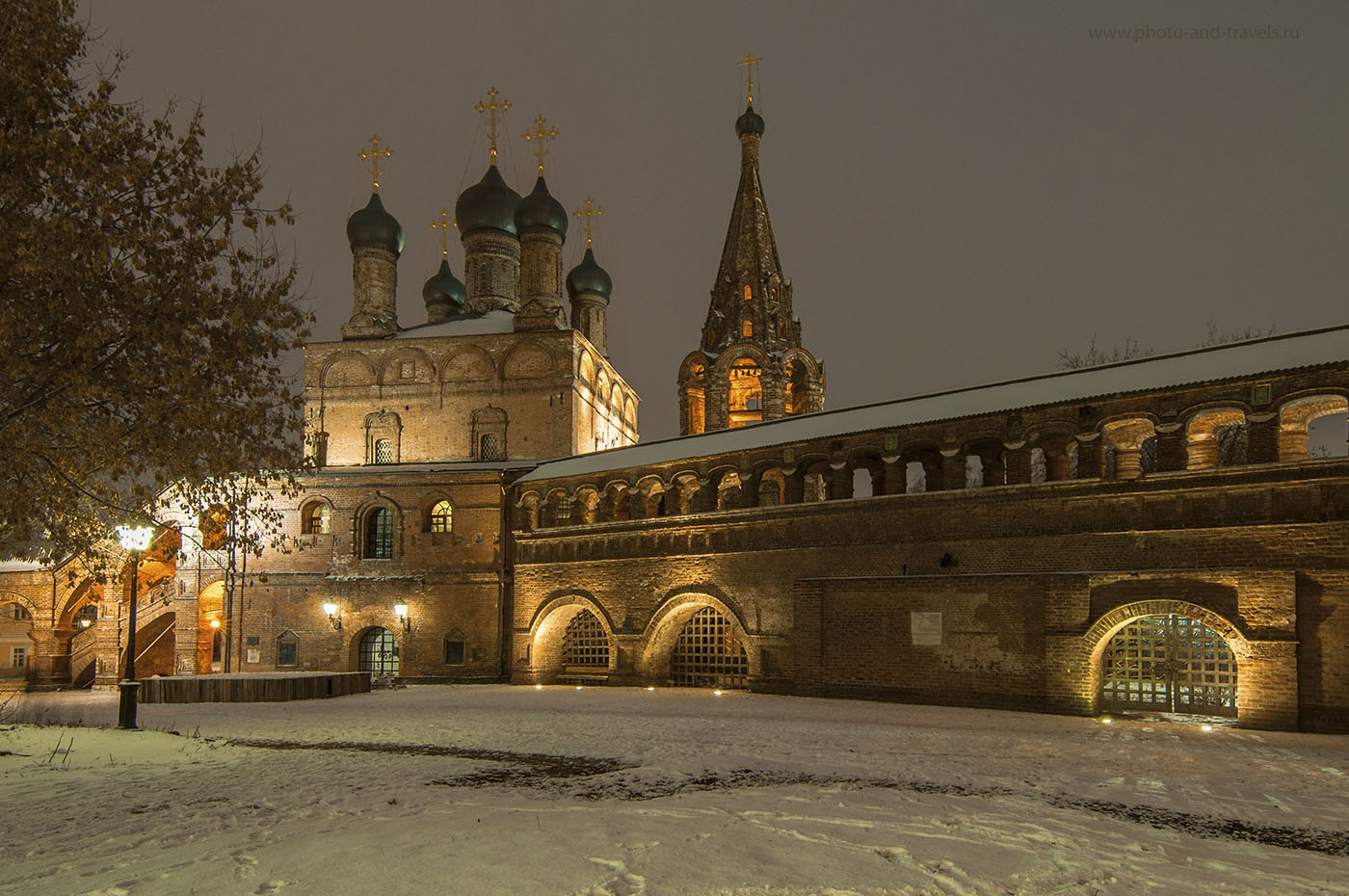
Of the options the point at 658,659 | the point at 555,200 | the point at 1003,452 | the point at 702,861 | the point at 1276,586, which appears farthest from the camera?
the point at 555,200

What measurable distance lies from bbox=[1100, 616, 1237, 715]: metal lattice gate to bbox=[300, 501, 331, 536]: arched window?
20.3 m

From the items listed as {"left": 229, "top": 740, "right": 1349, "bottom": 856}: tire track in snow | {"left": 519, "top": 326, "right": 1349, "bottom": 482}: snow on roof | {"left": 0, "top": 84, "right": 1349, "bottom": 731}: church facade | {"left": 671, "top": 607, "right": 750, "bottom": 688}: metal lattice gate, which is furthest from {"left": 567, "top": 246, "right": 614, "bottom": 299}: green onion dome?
{"left": 229, "top": 740, "right": 1349, "bottom": 856}: tire track in snow

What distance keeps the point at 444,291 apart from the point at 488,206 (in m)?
4.28

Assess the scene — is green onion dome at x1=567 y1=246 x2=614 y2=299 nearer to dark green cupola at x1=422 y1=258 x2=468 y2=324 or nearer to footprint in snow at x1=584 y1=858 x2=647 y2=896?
dark green cupola at x1=422 y1=258 x2=468 y2=324

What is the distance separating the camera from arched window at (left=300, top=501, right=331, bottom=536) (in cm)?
2686

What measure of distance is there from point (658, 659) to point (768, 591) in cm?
361

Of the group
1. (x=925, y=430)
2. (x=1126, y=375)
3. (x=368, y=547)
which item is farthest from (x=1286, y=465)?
(x=368, y=547)

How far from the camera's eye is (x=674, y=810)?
687cm

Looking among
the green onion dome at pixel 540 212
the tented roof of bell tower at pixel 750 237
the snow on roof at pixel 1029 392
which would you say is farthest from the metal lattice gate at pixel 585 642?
the green onion dome at pixel 540 212

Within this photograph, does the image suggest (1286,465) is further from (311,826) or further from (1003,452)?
(311,826)

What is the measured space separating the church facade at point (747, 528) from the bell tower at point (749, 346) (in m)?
0.11

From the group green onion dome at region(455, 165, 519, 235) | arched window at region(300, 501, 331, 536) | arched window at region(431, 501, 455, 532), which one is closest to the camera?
arched window at region(431, 501, 455, 532)

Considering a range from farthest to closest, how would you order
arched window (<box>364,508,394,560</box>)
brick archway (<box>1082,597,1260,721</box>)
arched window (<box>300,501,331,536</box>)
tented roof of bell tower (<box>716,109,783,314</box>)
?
tented roof of bell tower (<box>716,109,783,314</box>) < arched window (<box>300,501,331,536</box>) < arched window (<box>364,508,394,560</box>) < brick archway (<box>1082,597,1260,721</box>)

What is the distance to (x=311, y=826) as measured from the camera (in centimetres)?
636
